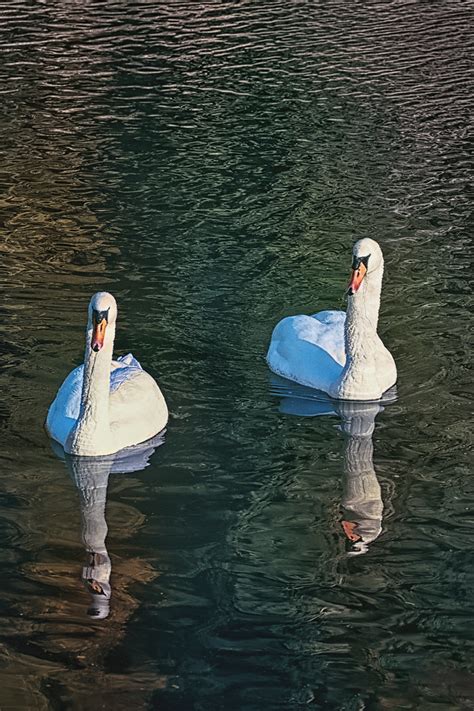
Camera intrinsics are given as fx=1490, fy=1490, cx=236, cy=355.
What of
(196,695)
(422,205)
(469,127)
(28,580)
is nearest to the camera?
(196,695)

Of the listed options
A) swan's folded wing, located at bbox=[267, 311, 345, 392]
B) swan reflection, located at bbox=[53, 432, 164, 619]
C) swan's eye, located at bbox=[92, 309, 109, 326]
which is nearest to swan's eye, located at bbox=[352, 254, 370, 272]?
swan's folded wing, located at bbox=[267, 311, 345, 392]

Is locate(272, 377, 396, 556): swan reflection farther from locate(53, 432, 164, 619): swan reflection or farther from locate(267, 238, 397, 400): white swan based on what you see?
locate(53, 432, 164, 619): swan reflection

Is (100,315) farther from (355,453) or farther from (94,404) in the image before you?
(355,453)

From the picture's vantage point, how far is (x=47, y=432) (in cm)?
1335

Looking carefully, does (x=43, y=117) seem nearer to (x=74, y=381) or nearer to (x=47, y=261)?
(x=47, y=261)

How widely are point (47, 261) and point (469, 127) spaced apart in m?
8.92

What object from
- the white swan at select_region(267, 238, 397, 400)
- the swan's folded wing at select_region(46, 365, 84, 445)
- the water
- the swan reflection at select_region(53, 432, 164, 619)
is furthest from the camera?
the white swan at select_region(267, 238, 397, 400)

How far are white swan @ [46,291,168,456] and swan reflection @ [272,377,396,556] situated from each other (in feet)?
4.88

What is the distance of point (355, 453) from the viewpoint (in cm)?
1312

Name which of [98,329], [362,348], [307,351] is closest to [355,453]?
[362,348]

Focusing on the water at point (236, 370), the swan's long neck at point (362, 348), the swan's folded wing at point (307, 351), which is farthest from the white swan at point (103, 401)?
the swan's long neck at point (362, 348)

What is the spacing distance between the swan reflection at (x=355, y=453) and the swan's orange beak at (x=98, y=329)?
2.35 metres

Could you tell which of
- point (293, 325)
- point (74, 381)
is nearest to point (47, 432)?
point (74, 381)

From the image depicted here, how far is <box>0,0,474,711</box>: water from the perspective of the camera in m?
9.74
